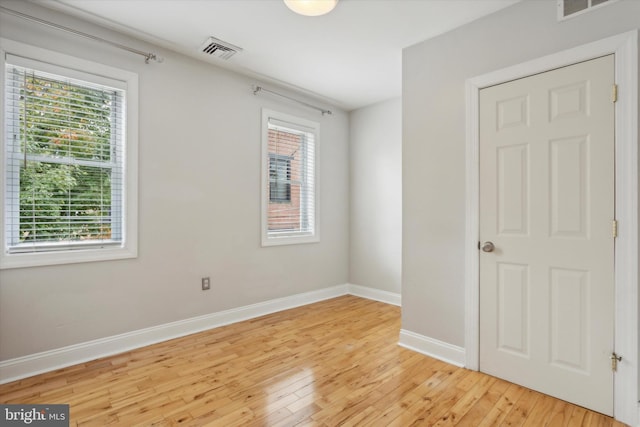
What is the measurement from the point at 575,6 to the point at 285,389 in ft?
10.2

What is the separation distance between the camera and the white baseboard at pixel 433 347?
2.51 meters

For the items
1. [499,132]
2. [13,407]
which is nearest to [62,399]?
[13,407]

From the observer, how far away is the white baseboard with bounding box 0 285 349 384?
227cm

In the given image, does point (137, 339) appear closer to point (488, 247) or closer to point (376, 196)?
point (488, 247)

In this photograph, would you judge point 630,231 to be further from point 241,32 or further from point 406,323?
point 241,32

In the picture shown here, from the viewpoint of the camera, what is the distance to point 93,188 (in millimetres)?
2627

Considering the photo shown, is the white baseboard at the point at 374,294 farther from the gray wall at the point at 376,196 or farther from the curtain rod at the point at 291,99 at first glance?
the curtain rod at the point at 291,99

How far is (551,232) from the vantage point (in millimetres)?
2100

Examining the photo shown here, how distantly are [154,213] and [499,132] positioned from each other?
2.95 m

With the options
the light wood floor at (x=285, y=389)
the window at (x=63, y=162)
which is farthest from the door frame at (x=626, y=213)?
the window at (x=63, y=162)

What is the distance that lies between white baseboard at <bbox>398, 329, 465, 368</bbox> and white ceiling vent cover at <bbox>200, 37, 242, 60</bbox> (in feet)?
9.98

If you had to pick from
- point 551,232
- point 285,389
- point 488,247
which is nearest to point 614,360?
point 551,232

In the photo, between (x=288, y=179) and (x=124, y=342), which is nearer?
(x=124, y=342)

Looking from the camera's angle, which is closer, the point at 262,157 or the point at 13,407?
the point at 13,407
